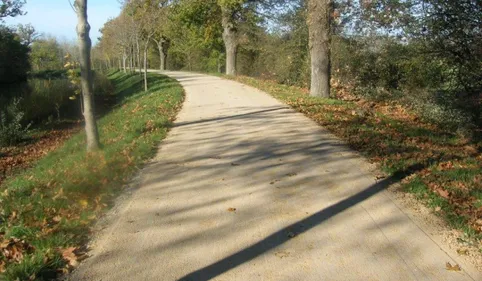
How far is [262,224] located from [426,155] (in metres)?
3.89

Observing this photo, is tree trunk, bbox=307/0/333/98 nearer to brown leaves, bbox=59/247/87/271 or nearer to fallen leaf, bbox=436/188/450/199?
fallen leaf, bbox=436/188/450/199

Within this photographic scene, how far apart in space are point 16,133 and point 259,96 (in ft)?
26.5

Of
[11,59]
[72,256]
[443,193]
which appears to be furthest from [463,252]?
[11,59]

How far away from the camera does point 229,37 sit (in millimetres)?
29594

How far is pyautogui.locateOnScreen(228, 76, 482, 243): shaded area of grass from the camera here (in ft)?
16.6

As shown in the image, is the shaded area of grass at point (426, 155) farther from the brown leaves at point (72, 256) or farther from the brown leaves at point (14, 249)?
the brown leaves at point (14, 249)

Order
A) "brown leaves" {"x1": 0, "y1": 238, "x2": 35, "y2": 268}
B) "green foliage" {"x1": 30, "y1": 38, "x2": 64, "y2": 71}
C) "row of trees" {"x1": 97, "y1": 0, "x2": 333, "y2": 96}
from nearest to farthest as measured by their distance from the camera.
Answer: "brown leaves" {"x1": 0, "y1": 238, "x2": 35, "y2": 268} → "row of trees" {"x1": 97, "y1": 0, "x2": 333, "y2": 96} → "green foliage" {"x1": 30, "y1": 38, "x2": 64, "y2": 71}

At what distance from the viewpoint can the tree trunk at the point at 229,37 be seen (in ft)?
93.2

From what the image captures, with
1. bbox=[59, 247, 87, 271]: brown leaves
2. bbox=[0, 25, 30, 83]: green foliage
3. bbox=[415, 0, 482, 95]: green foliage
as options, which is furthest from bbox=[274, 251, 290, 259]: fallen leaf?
bbox=[0, 25, 30, 83]: green foliage

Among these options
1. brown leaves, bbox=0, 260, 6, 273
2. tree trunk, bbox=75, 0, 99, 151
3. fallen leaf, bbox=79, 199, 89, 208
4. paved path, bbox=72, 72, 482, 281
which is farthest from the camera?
tree trunk, bbox=75, 0, 99, 151

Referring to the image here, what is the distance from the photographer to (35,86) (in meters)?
22.3

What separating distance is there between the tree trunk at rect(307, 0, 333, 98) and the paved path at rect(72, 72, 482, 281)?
7.11 metres

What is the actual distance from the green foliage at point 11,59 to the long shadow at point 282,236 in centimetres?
2395

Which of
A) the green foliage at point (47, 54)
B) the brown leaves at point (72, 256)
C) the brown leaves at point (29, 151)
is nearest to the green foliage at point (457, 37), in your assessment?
the brown leaves at point (72, 256)
